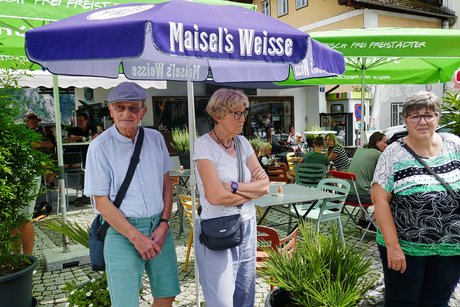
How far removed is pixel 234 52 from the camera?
6.53ft

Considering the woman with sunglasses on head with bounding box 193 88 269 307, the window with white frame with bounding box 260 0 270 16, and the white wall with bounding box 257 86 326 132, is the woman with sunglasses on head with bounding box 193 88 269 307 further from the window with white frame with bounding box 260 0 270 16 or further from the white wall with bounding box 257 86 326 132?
the window with white frame with bounding box 260 0 270 16

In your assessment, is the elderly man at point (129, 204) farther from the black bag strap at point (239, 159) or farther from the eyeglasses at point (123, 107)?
the black bag strap at point (239, 159)

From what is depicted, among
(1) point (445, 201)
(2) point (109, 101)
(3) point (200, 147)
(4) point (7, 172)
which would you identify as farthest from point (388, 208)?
(4) point (7, 172)

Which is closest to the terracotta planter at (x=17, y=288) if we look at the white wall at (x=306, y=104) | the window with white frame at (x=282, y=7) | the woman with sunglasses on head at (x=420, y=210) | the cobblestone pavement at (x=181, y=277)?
the cobblestone pavement at (x=181, y=277)

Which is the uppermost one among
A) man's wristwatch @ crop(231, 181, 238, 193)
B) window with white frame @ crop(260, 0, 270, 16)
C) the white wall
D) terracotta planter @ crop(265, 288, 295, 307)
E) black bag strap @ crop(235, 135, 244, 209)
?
window with white frame @ crop(260, 0, 270, 16)

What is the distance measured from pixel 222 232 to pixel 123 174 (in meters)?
0.67

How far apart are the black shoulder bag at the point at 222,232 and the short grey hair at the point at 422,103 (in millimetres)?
1248

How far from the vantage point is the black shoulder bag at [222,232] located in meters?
2.12

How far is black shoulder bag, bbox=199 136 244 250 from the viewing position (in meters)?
2.12

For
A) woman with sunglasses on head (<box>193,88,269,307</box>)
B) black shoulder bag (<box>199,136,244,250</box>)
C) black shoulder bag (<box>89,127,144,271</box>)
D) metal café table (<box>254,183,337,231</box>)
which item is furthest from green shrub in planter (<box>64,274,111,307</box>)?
metal café table (<box>254,183,337,231</box>)

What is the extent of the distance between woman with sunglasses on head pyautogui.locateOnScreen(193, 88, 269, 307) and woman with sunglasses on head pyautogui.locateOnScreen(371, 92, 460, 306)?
0.79 metres

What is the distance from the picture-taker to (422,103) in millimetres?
2223

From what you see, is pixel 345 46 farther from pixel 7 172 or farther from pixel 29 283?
pixel 29 283

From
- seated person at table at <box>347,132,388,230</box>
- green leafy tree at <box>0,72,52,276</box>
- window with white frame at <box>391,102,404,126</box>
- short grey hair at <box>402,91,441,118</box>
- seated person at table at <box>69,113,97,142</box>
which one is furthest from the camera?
window with white frame at <box>391,102,404,126</box>
